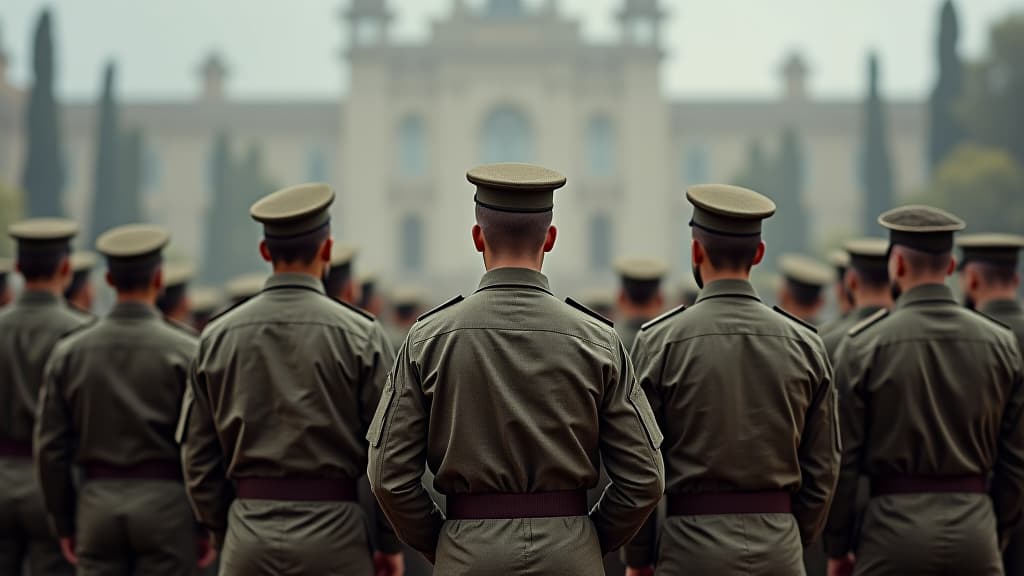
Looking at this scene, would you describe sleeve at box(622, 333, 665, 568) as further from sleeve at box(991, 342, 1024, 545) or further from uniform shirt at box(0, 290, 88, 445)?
uniform shirt at box(0, 290, 88, 445)

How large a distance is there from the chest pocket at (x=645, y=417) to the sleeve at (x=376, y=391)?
1032 mm

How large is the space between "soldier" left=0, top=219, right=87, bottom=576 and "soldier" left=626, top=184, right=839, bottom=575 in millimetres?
2869

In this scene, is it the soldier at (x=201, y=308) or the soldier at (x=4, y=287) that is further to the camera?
the soldier at (x=201, y=308)

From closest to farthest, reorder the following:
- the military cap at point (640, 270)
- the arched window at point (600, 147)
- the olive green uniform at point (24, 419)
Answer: the olive green uniform at point (24, 419) → the military cap at point (640, 270) → the arched window at point (600, 147)

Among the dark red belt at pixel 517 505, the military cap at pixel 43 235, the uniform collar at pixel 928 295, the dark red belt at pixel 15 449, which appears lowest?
the dark red belt at pixel 15 449

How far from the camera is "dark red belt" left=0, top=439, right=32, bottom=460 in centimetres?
552

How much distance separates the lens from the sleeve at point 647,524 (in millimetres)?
3998

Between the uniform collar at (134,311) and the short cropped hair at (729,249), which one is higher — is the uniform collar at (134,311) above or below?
below

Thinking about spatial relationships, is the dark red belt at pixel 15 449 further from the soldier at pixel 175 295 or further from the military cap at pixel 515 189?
the military cap at pixel 515 189

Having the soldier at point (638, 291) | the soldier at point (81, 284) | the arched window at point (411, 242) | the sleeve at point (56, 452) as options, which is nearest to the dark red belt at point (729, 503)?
the sleeve at point (56, 452)

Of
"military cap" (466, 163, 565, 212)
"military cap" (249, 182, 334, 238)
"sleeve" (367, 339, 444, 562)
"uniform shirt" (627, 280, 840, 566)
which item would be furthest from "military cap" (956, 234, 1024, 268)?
"sleeve" (367, 339, 444, 562)

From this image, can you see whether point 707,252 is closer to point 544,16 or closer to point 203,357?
point 203,357

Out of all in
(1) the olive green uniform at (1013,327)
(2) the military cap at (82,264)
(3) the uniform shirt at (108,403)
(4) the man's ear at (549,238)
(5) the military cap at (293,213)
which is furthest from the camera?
(2) the military cap at (82,264)

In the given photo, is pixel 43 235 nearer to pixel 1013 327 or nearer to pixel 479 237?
pixel 479 237
